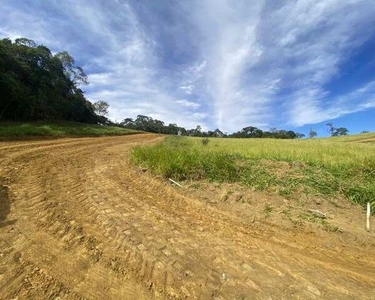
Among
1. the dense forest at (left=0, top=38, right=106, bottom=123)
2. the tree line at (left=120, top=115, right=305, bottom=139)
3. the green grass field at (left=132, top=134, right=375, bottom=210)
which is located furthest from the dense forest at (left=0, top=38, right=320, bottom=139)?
the tree line at (left=120, top=115, right=305, bottom=139)

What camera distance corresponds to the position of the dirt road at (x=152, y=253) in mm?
2734

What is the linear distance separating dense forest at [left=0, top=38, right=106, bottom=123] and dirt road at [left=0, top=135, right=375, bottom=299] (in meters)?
20.7

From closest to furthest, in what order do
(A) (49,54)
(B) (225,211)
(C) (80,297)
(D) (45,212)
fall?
1. (C) (80,297)
2. (D) (45,212)
3. (B) (225,211)
4. (A) (49,54)

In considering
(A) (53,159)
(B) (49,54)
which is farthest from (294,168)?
(B) (49,54)

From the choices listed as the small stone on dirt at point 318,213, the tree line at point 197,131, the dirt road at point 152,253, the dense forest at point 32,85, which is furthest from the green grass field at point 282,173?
the tree line at point 197,131

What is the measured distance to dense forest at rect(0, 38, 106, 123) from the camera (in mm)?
22125

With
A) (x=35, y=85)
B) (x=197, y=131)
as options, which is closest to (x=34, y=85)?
(x=35, y=85)

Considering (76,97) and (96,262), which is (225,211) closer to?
(96,262)

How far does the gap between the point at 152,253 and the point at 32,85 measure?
3150 centimetres

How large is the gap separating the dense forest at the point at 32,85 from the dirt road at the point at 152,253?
20.7m

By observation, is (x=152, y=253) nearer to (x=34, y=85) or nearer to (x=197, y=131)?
(x=34, y=85)

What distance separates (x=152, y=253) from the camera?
11.0 feet

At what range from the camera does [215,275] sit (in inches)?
119

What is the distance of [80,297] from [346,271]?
3.36 m
